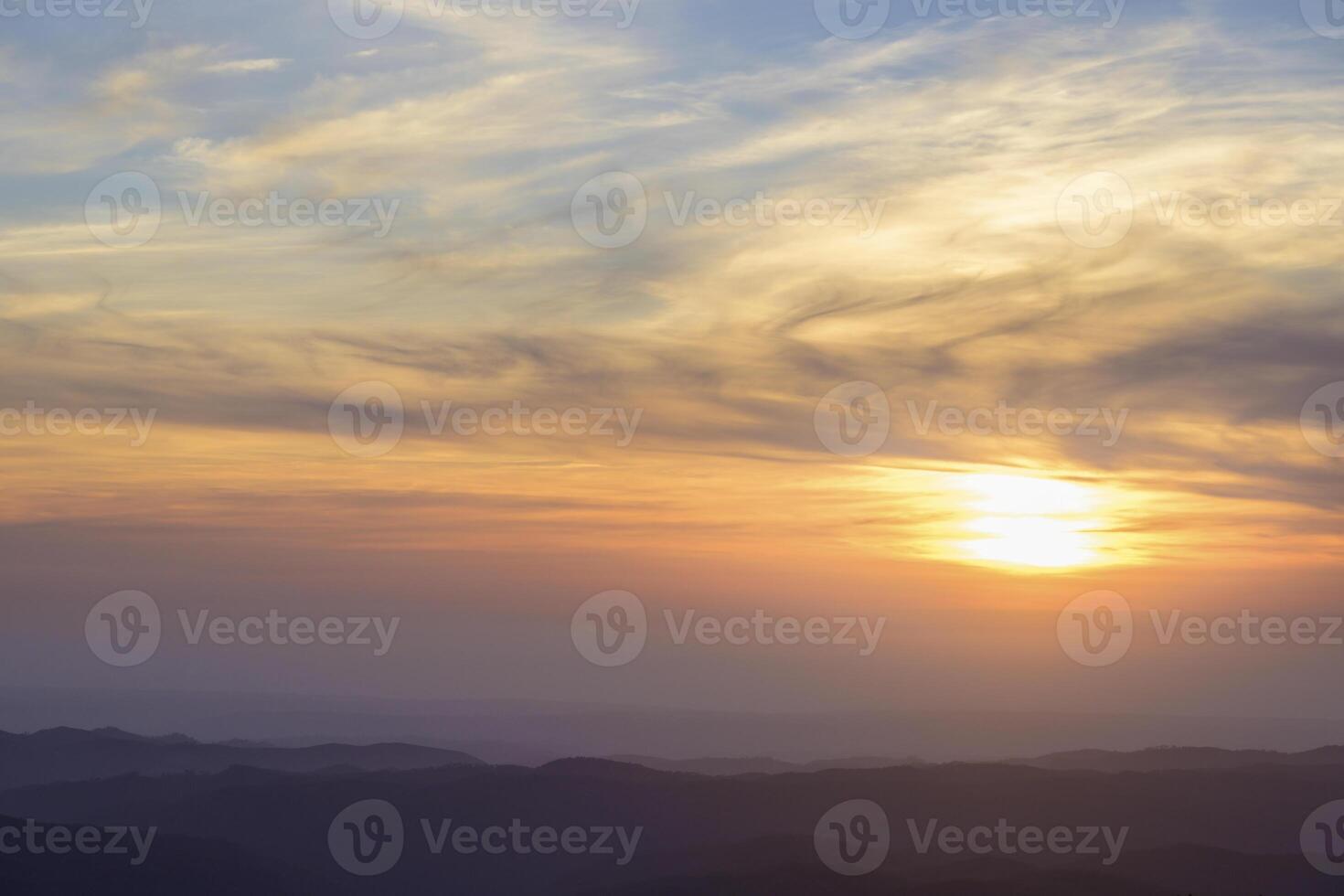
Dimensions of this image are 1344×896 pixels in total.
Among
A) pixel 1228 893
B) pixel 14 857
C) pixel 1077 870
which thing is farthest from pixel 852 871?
pixel 14 857

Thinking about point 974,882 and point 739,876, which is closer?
point 974,882

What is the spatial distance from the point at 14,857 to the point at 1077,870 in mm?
164550

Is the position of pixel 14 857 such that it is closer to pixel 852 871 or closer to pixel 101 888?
pixel 101 888

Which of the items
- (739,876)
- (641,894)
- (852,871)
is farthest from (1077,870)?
(641,894)

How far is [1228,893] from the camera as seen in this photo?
196250mm

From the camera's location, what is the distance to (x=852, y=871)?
198 meters

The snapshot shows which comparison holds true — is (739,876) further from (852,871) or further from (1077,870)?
(1077,870)

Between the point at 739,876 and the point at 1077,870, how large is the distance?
5149 cm

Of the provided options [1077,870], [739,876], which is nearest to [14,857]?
[739,876]

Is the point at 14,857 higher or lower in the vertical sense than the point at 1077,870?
lower

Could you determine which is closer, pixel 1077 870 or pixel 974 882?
pixel 974 882

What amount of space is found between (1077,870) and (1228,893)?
26.4 meters

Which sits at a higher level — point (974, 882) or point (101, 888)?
point (974, 882)

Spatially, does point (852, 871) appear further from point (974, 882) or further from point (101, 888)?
point (101, 888)
